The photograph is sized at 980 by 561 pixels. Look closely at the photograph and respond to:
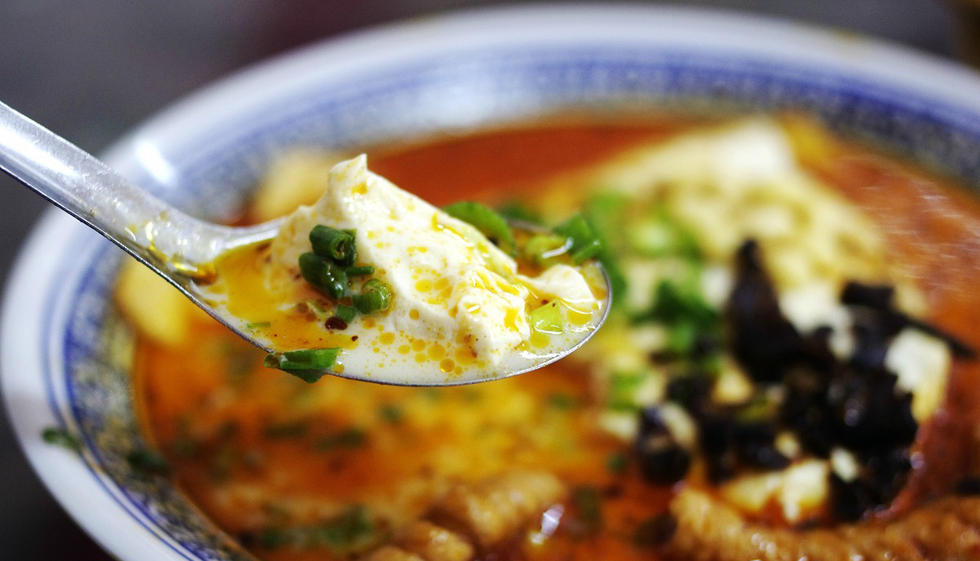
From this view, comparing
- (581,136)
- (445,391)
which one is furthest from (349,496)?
(581,136)

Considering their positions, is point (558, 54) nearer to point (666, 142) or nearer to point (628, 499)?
point (666, 142)

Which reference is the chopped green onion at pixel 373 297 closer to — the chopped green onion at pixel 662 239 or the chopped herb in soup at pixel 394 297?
the chopped herb in soup at pixel 394 297

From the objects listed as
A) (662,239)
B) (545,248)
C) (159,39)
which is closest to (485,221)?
(545,248)

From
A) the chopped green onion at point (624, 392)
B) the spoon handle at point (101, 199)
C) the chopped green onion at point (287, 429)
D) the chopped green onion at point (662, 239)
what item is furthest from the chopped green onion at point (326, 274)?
the chopped green onion at point (662, 239)

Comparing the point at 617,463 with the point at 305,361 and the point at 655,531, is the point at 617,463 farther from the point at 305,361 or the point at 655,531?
the point at 305,361

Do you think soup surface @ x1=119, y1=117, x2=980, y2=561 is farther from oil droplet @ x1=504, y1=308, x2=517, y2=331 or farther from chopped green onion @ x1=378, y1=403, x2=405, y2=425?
oil droplet @ x1=504, y1=308, x2=517, y2=331

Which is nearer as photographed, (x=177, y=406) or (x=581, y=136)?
(x=177, y=406)
